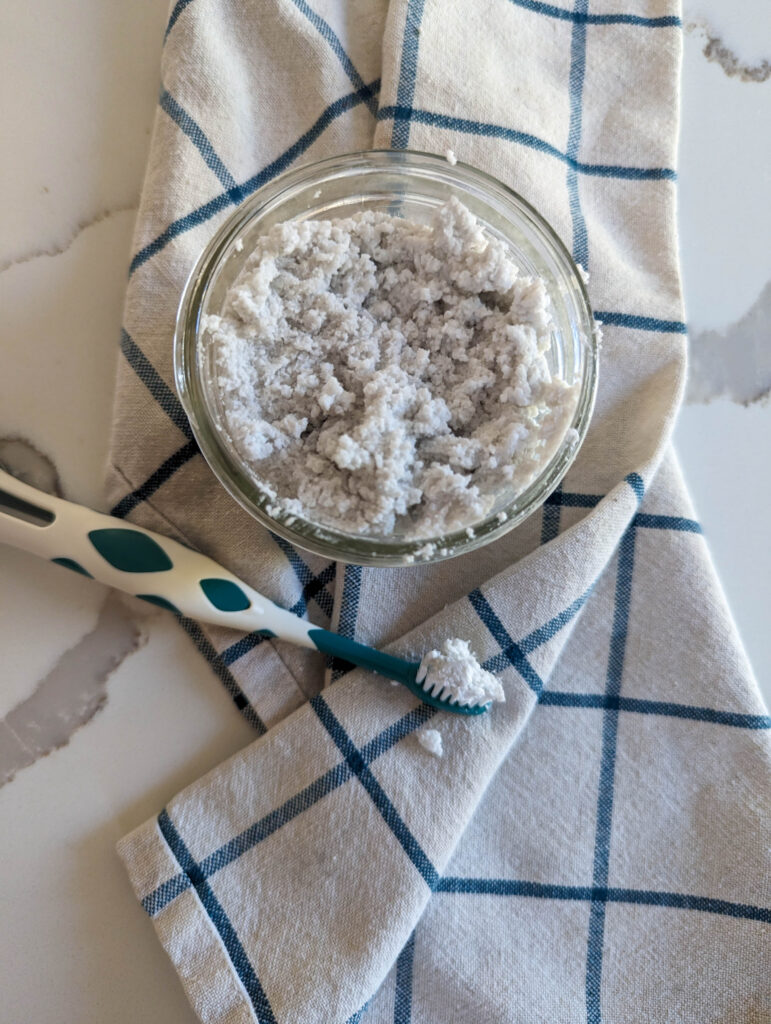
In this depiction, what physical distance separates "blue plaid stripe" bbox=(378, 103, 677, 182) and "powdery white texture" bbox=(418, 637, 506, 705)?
48cm

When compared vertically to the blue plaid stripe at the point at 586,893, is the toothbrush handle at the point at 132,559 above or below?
above

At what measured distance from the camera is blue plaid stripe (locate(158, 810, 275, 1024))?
0.70m

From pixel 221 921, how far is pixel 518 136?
0.77 metres

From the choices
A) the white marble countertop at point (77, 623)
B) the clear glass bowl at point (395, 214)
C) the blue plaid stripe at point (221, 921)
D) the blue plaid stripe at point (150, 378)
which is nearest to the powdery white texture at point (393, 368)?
the clear glass bowl at point (395, 214)

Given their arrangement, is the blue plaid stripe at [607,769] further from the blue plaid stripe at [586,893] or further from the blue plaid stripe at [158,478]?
the blue plaid stripe at [158,478]

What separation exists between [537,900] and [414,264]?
22.7 inches

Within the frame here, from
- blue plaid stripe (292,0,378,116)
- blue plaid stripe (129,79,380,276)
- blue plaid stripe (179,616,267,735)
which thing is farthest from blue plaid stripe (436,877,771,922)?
blue plaid stripe (292,0,378,116)

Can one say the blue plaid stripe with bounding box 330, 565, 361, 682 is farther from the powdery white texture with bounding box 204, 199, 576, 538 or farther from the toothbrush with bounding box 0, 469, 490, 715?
the powdery white texture with bounding box 204, 199, 576, 538

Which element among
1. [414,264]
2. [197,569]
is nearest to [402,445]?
[414,264]

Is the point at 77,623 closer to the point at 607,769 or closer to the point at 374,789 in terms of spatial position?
the point at 374,789

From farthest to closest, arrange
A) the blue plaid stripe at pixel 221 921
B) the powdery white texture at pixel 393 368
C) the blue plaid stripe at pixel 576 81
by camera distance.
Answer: the blue plaid stripe at pixel 576 81
the blue plaid stripe at pixel 221 921
the powdery white texture at pixel 393 368

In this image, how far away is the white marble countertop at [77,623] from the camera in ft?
2.43

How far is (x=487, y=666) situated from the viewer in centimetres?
74

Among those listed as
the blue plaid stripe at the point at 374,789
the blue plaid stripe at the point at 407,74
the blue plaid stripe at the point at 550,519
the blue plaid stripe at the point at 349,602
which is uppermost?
the blue plaid stripe at the point at 407,74
